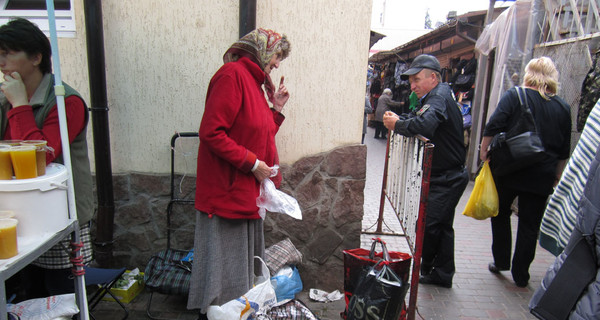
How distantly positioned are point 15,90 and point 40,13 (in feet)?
5.93

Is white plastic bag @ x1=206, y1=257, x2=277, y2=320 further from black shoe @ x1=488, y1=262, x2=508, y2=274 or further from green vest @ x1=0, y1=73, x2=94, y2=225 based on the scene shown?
black shoe @ x1=488, y1=262, x2=508, y2=274

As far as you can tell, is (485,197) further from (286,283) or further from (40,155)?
(40,155)

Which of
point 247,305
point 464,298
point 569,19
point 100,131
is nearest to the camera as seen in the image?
point 247,305

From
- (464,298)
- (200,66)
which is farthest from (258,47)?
(464,298)

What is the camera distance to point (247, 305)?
248 centimetres

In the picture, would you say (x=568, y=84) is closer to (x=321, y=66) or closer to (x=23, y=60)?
(x=321, y=66)

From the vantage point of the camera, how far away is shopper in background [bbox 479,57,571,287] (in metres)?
3.43

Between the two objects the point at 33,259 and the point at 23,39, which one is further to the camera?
the point at 23,39

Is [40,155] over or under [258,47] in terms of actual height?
under

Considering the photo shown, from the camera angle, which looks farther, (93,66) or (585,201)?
(93,66)

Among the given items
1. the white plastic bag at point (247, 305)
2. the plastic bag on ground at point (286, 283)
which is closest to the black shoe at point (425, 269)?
the plastic bag on ground at point (286, 283)

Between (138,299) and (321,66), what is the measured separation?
2.48 m

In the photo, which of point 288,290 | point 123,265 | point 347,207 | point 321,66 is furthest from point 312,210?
point 123,265

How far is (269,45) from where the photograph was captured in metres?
2.43
